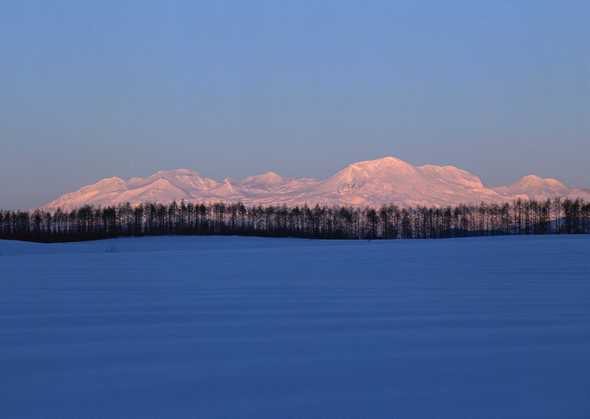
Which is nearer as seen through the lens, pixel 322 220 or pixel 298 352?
pixel 298 352

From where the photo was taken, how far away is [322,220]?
271ft

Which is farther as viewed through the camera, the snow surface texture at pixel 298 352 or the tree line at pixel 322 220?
the tree line at pixel 322 220

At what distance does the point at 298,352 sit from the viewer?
5.13 m

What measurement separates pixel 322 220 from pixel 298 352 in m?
77.6

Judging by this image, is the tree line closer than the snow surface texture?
No

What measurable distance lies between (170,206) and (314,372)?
79.3m

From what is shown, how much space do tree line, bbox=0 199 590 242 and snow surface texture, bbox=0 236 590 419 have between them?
204 ft

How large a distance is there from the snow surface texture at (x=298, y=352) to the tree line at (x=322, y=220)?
6215 centimetres

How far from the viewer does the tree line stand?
74938 millimetres

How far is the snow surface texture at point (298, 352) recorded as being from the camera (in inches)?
150

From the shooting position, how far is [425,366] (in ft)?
15.3

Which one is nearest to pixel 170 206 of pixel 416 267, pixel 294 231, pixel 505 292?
pixel 294 231

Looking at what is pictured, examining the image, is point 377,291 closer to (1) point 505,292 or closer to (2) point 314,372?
(1) point 505,292

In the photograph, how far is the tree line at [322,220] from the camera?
74.9 meters
